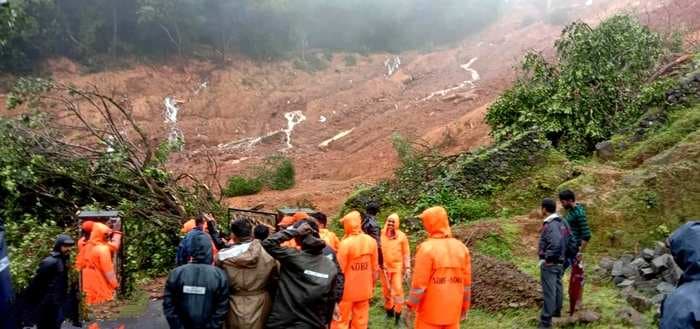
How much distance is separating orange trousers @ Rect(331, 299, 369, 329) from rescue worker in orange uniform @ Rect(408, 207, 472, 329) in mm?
1141

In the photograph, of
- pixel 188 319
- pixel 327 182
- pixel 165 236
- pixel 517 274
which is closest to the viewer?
pixel 188 319

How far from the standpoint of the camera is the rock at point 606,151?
1174cm

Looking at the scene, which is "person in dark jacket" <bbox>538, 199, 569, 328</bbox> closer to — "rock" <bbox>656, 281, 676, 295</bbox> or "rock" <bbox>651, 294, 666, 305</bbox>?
"rock" <bbox>651, 294, 666, 305</bbox>

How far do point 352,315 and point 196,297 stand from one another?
224 centimetres

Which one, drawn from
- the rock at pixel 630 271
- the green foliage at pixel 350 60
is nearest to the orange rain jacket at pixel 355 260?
the rock at pixel 630 271

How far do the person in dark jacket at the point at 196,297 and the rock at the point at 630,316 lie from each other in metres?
3.98

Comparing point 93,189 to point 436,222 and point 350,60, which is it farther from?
point 350,60

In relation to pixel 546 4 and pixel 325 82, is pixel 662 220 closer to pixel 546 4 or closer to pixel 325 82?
pixel 325 82

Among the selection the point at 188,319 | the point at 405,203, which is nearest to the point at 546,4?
the point at 405,203

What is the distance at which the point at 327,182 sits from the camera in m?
23.2

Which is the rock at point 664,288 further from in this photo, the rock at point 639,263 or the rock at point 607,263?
the rock at point 607,263

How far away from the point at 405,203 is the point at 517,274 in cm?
463

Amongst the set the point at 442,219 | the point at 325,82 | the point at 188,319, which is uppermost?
the point at 325,82

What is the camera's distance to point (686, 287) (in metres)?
2.70
